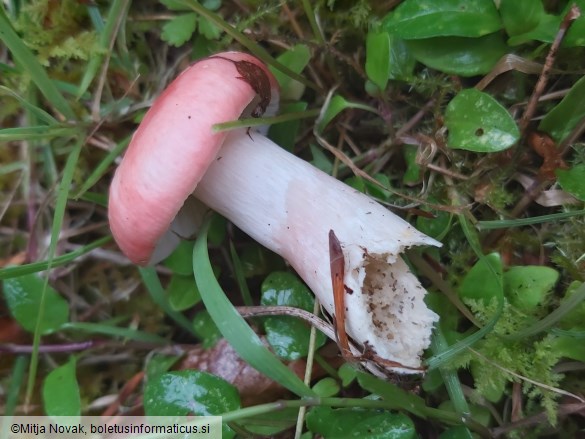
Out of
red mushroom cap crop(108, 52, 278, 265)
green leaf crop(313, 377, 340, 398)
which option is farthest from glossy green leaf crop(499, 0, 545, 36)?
green leaf crop(313, 377, 340, 398)

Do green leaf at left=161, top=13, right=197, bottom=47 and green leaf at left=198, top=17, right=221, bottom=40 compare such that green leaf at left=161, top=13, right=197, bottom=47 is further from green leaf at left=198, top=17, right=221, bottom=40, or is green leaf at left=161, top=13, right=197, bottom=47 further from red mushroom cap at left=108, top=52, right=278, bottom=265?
red mushroom cap at left=108, top=52, right=278, bottom=265

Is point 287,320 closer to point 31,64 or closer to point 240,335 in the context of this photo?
point 240,335

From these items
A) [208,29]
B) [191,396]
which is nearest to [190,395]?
[191,396]

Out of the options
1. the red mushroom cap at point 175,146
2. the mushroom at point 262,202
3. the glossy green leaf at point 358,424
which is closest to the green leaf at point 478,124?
the mushroom at point 262,202

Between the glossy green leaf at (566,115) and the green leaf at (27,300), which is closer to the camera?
the glossy green leaf at (566,115)

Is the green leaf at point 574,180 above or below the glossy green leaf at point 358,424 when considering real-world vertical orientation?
above

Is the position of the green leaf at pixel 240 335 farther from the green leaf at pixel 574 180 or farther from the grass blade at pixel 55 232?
the green leaf at pixel 574 180
